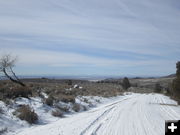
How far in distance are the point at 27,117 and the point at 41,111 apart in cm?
227

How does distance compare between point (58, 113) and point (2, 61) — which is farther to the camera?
point (2, 61)

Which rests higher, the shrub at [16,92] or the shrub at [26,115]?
the shrub at [16,92]

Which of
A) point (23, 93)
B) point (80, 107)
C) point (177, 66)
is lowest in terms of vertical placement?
point (80, 107)

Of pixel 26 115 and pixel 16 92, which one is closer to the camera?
pixel 26 115

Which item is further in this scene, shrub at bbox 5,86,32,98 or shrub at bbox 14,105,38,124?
shrub at bbox 5,86,32,98

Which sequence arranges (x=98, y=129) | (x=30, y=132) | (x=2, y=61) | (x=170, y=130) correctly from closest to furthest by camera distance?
(x=170, y=130) < (x=30, y=132) < (x=98, y=129) < (x=2, y=61)

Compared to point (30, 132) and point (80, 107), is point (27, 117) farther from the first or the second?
point (80, 107)

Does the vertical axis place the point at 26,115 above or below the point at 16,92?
below

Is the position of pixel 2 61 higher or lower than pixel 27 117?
higher

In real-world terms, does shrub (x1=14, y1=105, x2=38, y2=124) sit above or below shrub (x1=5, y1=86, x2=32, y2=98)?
below

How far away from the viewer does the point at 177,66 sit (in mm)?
21766

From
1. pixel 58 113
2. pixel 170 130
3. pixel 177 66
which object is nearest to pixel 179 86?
pixel 177 66

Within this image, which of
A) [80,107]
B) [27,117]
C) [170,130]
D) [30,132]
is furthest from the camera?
[80,107]

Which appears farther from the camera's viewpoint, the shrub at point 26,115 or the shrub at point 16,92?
the shrub at point 16,92
